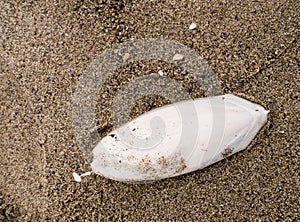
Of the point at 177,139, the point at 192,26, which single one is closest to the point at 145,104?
the point at 177,139

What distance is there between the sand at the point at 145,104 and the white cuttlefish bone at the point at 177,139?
0.04 m

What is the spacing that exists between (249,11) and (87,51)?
22.5 inches

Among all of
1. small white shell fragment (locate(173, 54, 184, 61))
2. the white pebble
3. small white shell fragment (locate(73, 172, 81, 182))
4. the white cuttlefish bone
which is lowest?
small white shell fragment (locate(73, 172, 81, 182))

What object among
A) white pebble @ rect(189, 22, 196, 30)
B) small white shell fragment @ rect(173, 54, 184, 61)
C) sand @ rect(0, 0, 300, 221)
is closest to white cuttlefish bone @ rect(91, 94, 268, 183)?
sand @ rect(0, 0, 300, 221)

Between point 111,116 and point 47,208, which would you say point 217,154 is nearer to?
point 111,116

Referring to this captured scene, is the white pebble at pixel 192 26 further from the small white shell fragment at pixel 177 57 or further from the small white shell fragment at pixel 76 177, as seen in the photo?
the small white shell fragment at pixel 76 177

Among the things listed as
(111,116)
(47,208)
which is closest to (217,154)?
(111,116)

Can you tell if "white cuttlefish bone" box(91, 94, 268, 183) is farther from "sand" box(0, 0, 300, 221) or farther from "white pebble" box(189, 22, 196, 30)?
"white pebble" box(189, 22, 196, 30)

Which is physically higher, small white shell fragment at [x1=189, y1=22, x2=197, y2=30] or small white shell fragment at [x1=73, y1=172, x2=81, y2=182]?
small white shell fragment at [x1=189, y1=22, x2=197, y2=30]

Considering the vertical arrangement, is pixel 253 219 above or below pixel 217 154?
below

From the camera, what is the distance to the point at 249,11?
4.24ft

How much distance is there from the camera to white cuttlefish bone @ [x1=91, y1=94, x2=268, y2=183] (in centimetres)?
122

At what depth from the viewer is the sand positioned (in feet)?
4.20

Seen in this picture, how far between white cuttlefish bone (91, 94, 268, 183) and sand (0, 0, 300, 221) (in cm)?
4
